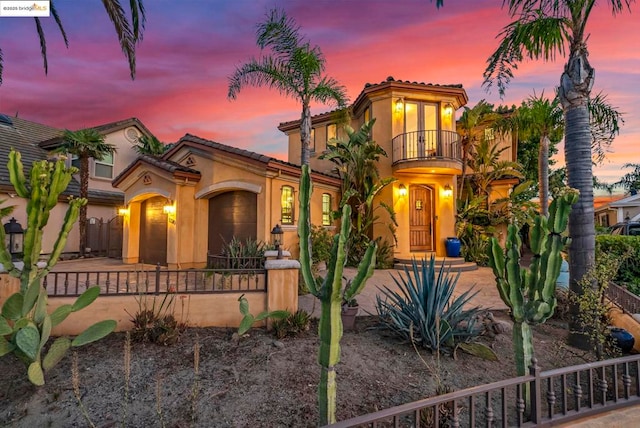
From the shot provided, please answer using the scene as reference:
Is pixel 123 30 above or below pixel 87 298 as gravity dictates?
above

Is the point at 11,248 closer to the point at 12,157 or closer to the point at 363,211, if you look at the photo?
the point at 12,157

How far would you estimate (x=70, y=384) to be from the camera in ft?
12.2

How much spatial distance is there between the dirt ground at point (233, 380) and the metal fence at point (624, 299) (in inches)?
67.3

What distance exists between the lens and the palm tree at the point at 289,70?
8.76m

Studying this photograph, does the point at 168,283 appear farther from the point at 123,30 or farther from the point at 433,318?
the point at 123,30

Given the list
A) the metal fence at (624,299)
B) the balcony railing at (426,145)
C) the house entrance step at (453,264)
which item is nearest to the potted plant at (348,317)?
the metal fence at (624,299)

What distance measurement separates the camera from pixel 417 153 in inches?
516

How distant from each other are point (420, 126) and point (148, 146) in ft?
50.6

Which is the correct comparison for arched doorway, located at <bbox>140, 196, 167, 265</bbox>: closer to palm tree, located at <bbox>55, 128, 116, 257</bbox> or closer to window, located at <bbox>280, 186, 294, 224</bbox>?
palm tree, located at <bbox>55, 128, 116, 257</bbox>

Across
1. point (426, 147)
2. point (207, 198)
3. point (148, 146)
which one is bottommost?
point (207, 198)

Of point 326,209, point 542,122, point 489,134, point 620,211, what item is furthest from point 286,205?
point 620,211

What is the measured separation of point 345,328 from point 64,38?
384 inches

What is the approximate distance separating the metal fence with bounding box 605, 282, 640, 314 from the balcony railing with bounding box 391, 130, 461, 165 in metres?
8.04

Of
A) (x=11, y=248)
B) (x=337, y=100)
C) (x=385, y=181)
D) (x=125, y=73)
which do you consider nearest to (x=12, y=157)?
(x=11, y=248)
